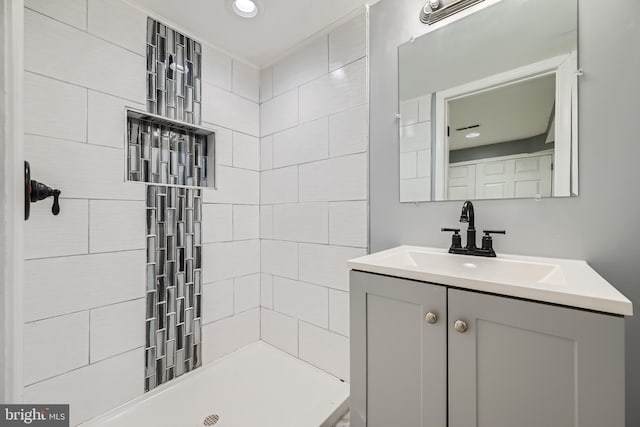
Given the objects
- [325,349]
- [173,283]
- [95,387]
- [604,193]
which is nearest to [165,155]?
[173,283]

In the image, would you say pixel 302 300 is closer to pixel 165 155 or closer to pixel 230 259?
pixel 230 259

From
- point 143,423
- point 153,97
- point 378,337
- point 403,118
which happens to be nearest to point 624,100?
point 403,118

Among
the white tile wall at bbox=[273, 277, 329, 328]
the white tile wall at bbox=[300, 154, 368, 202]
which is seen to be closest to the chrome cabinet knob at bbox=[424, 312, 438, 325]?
the white tile wall at bbox=[300, 154, 368, 202]

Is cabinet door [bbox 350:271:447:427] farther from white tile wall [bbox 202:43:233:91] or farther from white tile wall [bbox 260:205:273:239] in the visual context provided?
white tile wall [bbox 202:43:233:91]

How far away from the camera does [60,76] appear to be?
121 cm

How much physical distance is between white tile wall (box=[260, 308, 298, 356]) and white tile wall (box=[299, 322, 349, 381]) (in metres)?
0.07

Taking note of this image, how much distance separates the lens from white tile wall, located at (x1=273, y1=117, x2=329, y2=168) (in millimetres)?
1665

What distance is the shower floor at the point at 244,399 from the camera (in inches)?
53.0

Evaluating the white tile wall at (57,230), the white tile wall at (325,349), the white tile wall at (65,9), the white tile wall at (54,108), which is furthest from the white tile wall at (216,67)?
the white tile wall at (325,349)

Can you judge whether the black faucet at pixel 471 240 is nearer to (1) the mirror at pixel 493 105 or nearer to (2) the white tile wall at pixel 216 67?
(1) the mirror at pixel 493 105

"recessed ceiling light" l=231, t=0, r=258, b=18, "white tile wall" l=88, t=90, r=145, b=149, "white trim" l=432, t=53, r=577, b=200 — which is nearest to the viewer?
"white trim" l=432, t=53, r=577, b=200

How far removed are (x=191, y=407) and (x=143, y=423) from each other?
0.70ft

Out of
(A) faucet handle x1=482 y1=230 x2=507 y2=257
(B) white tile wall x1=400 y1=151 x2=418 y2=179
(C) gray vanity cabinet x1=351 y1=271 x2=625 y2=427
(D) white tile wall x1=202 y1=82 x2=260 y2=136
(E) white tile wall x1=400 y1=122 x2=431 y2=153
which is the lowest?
(C) gray vanity cabinet x1=351 y1=271 x2=625 y2=427

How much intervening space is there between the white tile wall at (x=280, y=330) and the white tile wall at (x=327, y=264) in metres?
0.36
